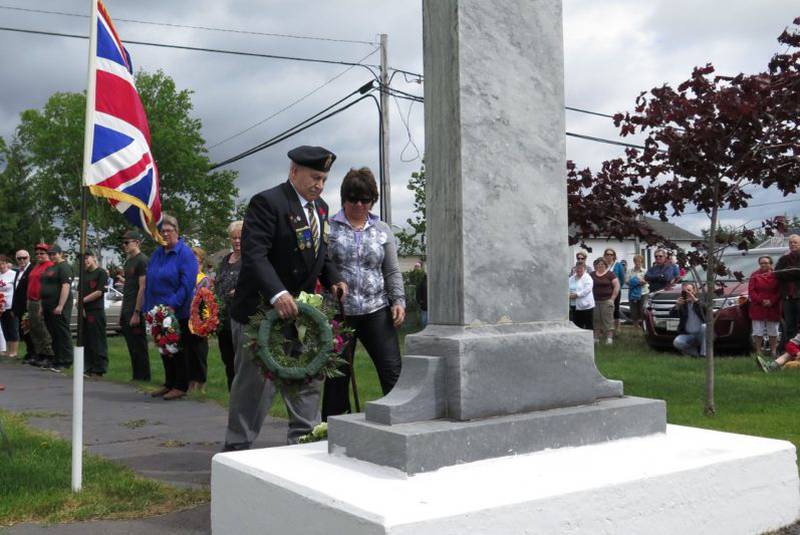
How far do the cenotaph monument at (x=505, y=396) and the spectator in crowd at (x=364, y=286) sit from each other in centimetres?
163

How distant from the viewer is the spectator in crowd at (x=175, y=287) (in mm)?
9484

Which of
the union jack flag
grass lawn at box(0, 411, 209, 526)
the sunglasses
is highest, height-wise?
the union jack flag

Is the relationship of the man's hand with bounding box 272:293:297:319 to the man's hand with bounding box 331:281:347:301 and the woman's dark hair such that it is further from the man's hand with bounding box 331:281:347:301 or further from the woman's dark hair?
the woman's dark hair

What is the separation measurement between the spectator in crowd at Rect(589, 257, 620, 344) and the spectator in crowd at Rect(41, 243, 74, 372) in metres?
9.05

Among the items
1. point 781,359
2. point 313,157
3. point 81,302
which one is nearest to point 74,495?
point 81,302

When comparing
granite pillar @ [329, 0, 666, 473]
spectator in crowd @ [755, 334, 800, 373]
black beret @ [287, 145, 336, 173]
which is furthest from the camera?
spectator in crowd @ [755, 334, 800, 373]

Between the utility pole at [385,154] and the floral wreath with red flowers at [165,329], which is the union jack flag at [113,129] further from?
the utility pole at [385,154]

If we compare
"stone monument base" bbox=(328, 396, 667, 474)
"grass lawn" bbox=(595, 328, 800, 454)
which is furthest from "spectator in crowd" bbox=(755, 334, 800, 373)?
"stone monument base" bbox=(328, 396, 667, 474)

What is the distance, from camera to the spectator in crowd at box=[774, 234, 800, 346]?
12102mm

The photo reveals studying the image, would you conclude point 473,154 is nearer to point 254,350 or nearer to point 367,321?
point 254,350

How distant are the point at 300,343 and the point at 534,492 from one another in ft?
6.07

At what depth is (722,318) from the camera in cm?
1304

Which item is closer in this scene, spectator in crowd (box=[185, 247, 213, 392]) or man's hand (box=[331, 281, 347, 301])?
man's hand (box=[331, 281, 347, 301])

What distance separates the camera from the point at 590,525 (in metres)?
3.16
